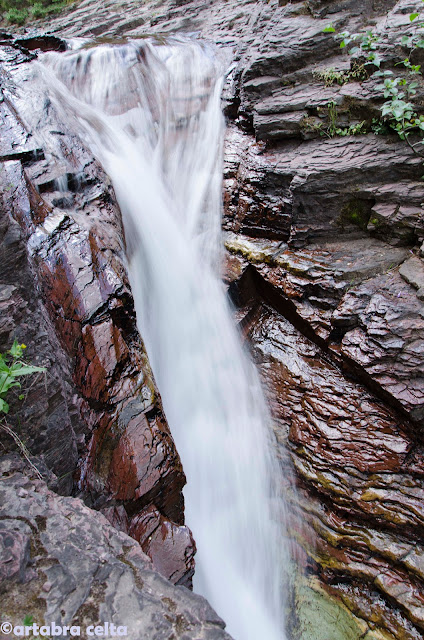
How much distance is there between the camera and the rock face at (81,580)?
63.2 inches

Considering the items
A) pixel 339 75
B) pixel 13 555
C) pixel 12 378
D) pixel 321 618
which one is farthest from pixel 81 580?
pixel 339 75

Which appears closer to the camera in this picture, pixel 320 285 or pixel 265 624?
pixel 265 624

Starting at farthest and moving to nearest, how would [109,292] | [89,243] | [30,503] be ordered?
[89,243] < [109,292] < [30,503]

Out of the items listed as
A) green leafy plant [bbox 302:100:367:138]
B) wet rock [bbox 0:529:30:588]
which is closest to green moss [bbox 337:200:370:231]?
green leafy plant [bbox 302:100:367:138]

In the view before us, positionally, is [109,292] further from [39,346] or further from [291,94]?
[291,94]

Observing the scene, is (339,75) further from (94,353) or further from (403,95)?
(94,353)

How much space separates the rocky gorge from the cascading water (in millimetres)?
318

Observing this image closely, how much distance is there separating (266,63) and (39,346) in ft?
18.7

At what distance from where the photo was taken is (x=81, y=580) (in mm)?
1729

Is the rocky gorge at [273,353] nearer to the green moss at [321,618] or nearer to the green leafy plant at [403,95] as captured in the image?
the green moss at [321,618]

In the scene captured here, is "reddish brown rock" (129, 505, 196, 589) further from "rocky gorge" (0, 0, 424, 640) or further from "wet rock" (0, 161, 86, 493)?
"wet rock" (0, 161, 86, 493)

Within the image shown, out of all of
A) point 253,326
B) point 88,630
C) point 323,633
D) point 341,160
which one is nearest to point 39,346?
point 88,630

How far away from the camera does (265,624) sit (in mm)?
3516

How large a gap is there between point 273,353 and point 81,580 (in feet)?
11.8
